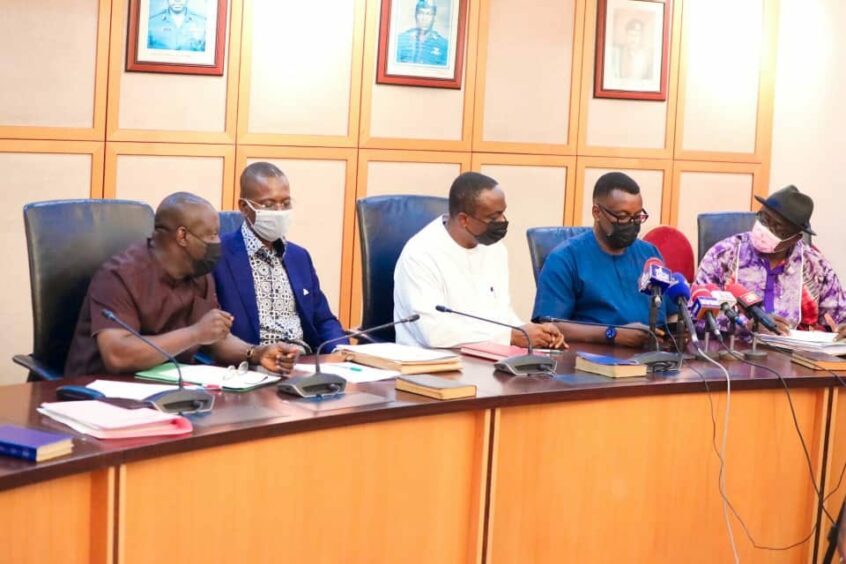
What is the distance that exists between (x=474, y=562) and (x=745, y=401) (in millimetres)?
981

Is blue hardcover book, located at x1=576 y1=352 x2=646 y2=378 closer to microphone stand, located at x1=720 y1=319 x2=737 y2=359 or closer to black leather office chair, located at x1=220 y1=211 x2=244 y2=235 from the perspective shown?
microphone stand, located at x1=720 y1=319 x2=737 y2=359

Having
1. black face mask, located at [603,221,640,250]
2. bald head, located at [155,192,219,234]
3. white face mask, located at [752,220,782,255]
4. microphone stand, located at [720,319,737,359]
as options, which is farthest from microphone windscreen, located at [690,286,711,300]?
bald head, located at [155,192,219,234]

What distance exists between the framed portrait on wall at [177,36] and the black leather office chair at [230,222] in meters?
1.65

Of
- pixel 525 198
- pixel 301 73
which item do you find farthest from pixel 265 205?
pixel 525 198

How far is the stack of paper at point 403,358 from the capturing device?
335 cm

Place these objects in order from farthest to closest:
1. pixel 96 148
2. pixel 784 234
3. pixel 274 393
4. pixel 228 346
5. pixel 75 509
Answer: pixel 96 148
pixel 784 234
pixel 228 346
pixel 274 393
pixel 75 509

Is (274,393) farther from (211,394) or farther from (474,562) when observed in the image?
(474,562)

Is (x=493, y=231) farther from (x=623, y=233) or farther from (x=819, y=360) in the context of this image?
(x=819, y=360)

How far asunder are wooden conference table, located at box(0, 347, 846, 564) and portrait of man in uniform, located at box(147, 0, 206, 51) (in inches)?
99.1

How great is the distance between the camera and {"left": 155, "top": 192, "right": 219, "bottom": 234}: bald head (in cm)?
326

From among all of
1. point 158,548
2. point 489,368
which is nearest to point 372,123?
point 489,368

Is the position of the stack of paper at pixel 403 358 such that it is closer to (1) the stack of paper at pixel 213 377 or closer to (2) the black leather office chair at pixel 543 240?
(1) the stack of paper at pixel 213 377

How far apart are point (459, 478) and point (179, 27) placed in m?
3.02

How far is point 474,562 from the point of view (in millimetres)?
3139
